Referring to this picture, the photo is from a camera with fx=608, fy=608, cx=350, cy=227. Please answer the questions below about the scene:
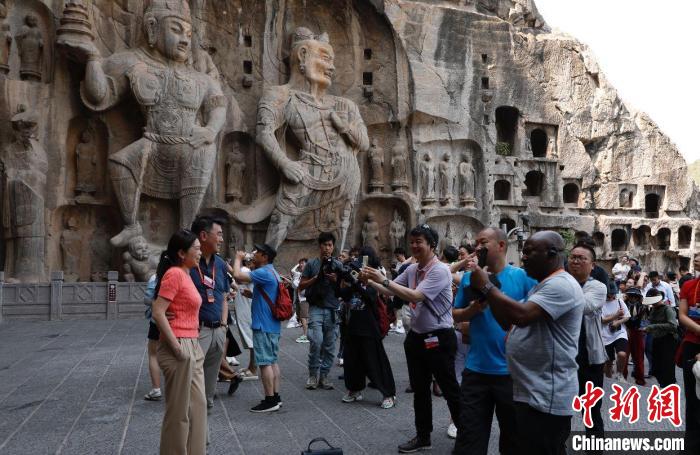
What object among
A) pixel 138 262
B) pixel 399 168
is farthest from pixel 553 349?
pixel 399 168

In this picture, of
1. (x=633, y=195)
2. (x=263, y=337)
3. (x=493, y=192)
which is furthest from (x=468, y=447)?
(x=633, y=195)

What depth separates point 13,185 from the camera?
46.2 feet

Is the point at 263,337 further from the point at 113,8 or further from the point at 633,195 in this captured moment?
the point at 633,195

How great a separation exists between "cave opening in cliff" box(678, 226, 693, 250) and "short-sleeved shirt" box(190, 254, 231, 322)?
2576cm

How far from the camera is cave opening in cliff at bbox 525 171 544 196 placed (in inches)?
951

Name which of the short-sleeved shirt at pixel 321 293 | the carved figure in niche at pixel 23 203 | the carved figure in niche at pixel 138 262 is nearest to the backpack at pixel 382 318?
the short-sleeved shirt at pixel 321 293

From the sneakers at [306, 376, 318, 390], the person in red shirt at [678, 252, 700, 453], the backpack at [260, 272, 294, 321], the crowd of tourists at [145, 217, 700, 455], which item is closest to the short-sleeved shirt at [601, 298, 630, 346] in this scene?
the crowd of tourists at [145, 217, 700, 455]

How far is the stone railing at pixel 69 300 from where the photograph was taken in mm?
12602

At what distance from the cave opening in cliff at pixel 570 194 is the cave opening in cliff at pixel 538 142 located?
177cm

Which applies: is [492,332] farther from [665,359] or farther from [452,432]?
[665,359]

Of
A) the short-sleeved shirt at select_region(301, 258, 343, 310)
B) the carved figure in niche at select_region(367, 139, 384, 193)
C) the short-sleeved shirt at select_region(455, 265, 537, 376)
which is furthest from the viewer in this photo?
the carved figure in niche at select_region(367, 139, 384, 193)

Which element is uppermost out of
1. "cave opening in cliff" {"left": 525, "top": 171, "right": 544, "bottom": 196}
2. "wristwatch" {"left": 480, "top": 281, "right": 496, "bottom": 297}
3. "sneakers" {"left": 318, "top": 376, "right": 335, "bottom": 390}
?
"cave opening in cliff" {"left": 525, "top": 171, "right": 544, "bottom": 196}

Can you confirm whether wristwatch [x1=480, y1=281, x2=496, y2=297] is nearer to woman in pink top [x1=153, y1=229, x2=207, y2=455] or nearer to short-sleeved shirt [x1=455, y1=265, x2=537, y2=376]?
short-sleeved shirt [x1=455, y1=265, x2=537, y2=376]

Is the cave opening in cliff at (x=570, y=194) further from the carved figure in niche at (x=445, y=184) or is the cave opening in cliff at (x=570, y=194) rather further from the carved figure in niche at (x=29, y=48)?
the carved figure in niche at (x=29, y=48)
